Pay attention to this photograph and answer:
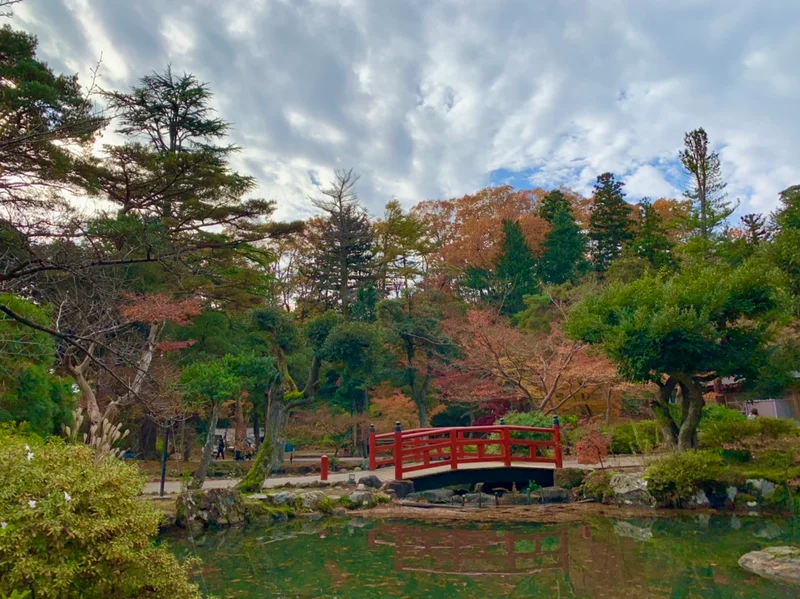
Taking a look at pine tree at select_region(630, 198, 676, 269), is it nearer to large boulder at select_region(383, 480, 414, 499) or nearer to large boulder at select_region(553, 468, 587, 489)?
large boulder at select_region(553, 468, 587, 489)

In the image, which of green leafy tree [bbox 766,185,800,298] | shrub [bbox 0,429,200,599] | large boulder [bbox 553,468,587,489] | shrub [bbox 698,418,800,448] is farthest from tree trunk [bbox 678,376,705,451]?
shrub [bbox 0,429,200,599]

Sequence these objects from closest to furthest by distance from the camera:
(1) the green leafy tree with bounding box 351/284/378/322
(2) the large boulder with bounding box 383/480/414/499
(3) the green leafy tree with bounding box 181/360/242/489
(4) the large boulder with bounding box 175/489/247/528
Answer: (4) the large boulder with bounding box 175/489/247/528 → (3) the green leafy tree with bounding box 181/360/242/489 → (2) the large boulder with bounding box 383/480/414/499 → (1) the green leafy tree with bounding box 351/284/378/322

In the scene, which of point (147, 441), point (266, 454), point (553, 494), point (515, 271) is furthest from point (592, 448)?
point (515, 271)

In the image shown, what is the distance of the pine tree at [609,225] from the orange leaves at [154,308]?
18336 mm

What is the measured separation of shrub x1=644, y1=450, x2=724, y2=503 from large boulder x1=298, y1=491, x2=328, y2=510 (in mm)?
5266

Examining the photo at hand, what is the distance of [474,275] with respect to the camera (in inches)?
922

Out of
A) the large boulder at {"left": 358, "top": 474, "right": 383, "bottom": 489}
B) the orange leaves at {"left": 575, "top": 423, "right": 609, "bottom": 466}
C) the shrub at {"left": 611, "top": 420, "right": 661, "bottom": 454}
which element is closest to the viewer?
the large boulder at {"left": 358, "top": 474, "right": 383, "bottom": 489}

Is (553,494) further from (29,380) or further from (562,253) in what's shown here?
(562,253)

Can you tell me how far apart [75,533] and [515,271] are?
70.6 feet

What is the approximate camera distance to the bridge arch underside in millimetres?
10602

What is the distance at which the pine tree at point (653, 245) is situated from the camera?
20.9m

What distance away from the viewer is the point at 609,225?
24.9m

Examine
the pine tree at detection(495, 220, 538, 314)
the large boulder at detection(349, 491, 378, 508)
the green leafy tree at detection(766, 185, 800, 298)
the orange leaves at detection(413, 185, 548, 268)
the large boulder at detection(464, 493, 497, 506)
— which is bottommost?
the large boulder at detection(464, 493, 497, 506)

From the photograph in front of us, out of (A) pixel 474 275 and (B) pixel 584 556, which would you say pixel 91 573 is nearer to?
(B) pixel 584 556
